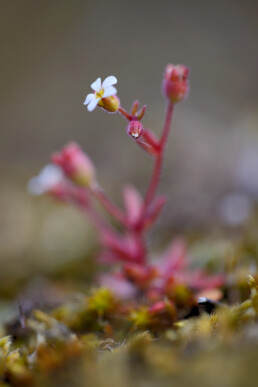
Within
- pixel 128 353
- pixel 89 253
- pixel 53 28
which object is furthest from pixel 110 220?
pixel 53 28

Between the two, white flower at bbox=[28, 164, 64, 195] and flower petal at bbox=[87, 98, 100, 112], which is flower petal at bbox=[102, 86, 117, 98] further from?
white flower at bbox=[28, 164, 64, 195]

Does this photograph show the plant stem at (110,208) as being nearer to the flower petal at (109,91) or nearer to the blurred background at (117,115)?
the flower petal at (109,91)

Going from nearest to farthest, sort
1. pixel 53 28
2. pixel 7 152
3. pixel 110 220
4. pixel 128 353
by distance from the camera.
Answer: pixel 128 353 < pixel 110 220 < pixel 7 152 < pixel 53 28

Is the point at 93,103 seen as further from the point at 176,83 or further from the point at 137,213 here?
the point at 137,213

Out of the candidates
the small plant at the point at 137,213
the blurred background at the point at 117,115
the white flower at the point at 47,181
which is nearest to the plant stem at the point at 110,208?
the small plant at the point at 137,213

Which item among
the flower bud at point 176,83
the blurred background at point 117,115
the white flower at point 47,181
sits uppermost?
the blurred background at point 117,115

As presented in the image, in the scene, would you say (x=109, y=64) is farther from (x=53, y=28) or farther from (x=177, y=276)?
(x=177, y=276)


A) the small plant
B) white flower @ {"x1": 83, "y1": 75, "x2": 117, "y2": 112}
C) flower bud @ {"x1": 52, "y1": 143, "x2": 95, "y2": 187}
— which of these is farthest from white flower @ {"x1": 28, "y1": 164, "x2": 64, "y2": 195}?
white flower @ {"x1": 83, "y1": 75, "x2": 117, "y2": 112}

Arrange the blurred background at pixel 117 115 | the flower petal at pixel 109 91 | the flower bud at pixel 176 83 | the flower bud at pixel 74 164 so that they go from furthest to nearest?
the blurred background at pixel 117 115, the flower bud at pixel 74 164, the flower bud at pixel 176 83, the flower petal at pixel 109 91
